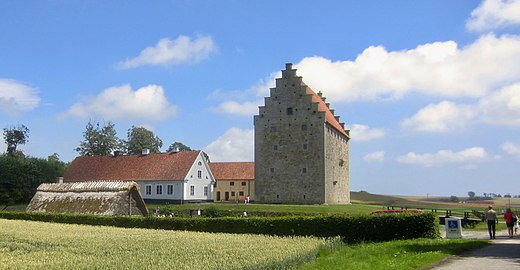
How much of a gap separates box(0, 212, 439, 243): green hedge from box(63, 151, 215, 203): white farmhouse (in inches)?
1271

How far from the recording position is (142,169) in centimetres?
6950

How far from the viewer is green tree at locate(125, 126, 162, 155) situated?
318 feet

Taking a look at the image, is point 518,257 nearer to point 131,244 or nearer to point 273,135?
point 131,244

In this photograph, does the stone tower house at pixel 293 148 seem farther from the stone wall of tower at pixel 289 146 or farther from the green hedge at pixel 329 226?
the green hedge at pixel 329 226

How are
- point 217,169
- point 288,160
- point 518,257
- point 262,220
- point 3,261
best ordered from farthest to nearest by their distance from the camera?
point 217,169, point 288,160, point 262,220, point 518,257, point 3,261

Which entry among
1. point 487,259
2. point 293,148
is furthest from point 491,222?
point 293,148

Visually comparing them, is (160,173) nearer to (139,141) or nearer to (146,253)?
(139,141)

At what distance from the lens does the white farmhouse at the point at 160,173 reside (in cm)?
6544

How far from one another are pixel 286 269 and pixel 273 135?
4842 centimetres

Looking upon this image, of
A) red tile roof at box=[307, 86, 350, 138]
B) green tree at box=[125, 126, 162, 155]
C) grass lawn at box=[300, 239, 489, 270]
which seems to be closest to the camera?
grass lawn at box=[300, 239, 489, 270]

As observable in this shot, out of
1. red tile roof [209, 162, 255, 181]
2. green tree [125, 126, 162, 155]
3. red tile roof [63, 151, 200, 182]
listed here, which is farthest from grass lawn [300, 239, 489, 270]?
green tree [125, 126, 162, 155]

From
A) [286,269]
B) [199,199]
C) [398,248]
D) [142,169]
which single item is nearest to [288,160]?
[199,199]

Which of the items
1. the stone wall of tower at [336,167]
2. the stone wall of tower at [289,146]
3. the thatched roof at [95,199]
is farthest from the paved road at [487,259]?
the stone wall of tower at [336,167]

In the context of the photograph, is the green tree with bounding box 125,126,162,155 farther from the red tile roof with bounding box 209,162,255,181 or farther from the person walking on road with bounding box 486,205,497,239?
the person walking on road with bounding box 486,205,497,239
